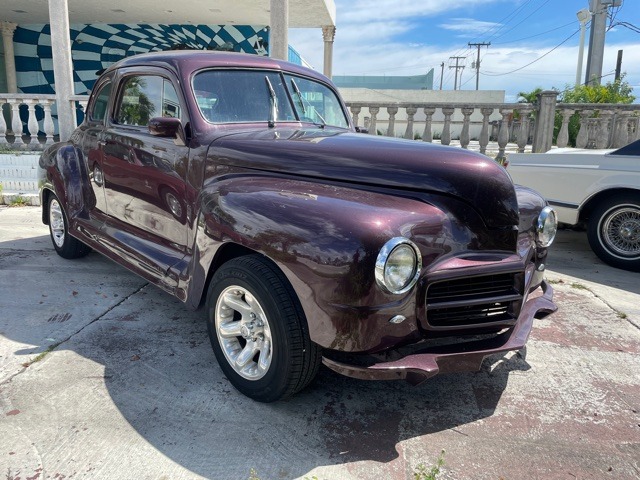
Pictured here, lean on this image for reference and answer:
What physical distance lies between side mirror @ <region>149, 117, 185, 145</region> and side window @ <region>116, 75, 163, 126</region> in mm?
517

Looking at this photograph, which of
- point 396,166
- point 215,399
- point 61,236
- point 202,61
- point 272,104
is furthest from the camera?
point 61,236

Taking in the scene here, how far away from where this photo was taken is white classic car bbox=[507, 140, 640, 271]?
16.7ft

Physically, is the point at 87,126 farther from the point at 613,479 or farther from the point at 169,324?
the point at 613,479

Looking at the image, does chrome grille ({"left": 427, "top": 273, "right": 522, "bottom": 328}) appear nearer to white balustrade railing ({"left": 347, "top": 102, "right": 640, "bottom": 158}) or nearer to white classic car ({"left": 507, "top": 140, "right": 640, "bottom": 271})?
white classic car ({"left": 507, "top": 140, "right": 640, "bottom": 271})

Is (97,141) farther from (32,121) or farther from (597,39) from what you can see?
(597,39)

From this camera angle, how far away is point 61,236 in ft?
16.6

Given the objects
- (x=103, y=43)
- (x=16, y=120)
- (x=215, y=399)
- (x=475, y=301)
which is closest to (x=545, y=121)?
(x=475, y=301)

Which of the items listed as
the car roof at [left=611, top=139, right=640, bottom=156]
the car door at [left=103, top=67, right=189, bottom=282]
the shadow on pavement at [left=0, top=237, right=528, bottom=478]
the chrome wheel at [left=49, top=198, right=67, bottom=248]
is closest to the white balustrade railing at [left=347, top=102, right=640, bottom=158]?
the car roof at [left=611, top=139, right=640, bottom=156]

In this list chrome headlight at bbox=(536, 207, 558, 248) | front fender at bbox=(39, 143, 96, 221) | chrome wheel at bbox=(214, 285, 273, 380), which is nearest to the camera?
chrome wheel at bbox=(214, 285, 273, 380)

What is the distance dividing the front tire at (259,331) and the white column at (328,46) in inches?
545

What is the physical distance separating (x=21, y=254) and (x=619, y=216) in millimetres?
6270

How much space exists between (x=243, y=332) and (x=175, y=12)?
15.7 meters

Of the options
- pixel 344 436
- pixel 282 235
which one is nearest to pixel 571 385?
pixel 344 436

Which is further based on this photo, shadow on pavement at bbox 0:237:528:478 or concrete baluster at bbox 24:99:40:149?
concrete baluster at bbox 24:99:40:149
